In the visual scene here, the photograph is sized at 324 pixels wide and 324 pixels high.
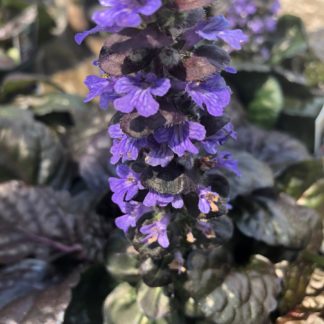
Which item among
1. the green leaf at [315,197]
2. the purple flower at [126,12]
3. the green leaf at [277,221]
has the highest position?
the purple flower at [126,12]

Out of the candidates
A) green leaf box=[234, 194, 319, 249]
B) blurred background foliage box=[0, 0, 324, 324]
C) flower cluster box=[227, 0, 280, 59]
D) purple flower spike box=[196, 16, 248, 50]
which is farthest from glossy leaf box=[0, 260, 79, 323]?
flower cluster box=[227, 0, 280, 59]

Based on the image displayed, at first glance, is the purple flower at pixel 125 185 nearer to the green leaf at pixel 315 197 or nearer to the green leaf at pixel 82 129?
the green leaf at pixel 82 129

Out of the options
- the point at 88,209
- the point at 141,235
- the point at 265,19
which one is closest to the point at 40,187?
the point at 88,209

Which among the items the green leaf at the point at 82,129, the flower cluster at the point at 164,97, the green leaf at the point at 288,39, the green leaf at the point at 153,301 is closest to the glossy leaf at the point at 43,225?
the green leaf at the point at 82,129

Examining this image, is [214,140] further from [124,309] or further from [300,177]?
[300,177]

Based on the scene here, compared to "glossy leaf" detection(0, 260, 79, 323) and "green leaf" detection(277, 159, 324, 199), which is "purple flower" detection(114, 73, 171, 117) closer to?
"glossy leaf" detection(0, 260, 79, 323)

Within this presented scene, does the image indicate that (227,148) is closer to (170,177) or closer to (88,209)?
(88,209)

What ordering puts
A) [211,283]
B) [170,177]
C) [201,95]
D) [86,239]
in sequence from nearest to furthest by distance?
[201,95]
[170,177]
[211,283]
[86,239]
